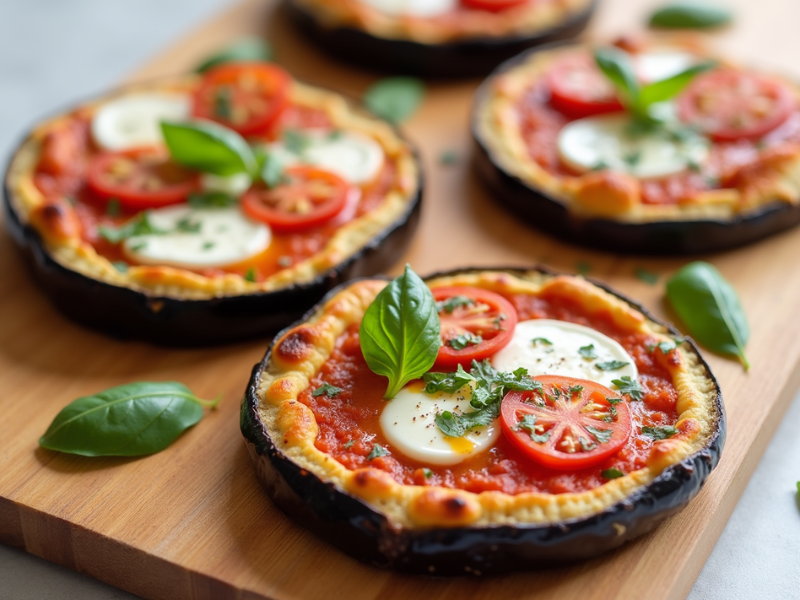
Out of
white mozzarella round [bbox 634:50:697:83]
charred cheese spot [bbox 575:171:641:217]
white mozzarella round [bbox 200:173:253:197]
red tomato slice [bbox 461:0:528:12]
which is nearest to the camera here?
charred cheese spot [bbox 575:171:641:217]

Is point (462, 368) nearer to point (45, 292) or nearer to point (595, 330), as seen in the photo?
point (595, 330)

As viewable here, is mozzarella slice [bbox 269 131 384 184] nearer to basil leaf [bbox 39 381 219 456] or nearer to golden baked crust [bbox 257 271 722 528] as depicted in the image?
golden baked crust [bbox 257 271 722 528]

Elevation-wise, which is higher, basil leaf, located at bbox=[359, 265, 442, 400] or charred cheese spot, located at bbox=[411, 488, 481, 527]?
basil leaf, located at bbox=[359, 265, 442, 400]

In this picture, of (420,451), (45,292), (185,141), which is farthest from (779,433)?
(45,292)

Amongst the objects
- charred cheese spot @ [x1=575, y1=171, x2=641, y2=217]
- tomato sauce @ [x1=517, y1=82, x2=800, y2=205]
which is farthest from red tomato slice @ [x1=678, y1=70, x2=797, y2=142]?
charred cheese spot @ [x1=575, y1=171, x2=641, y2=217]

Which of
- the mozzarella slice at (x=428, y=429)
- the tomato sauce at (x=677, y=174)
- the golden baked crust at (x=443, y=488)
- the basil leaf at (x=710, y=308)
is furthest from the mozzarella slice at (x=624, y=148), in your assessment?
the mozzarella slice at (x=428, y=429)

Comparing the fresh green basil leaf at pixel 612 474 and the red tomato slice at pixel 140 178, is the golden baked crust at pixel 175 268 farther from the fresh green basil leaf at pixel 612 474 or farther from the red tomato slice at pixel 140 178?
the fresh green basil leaf at pixel 612 474
